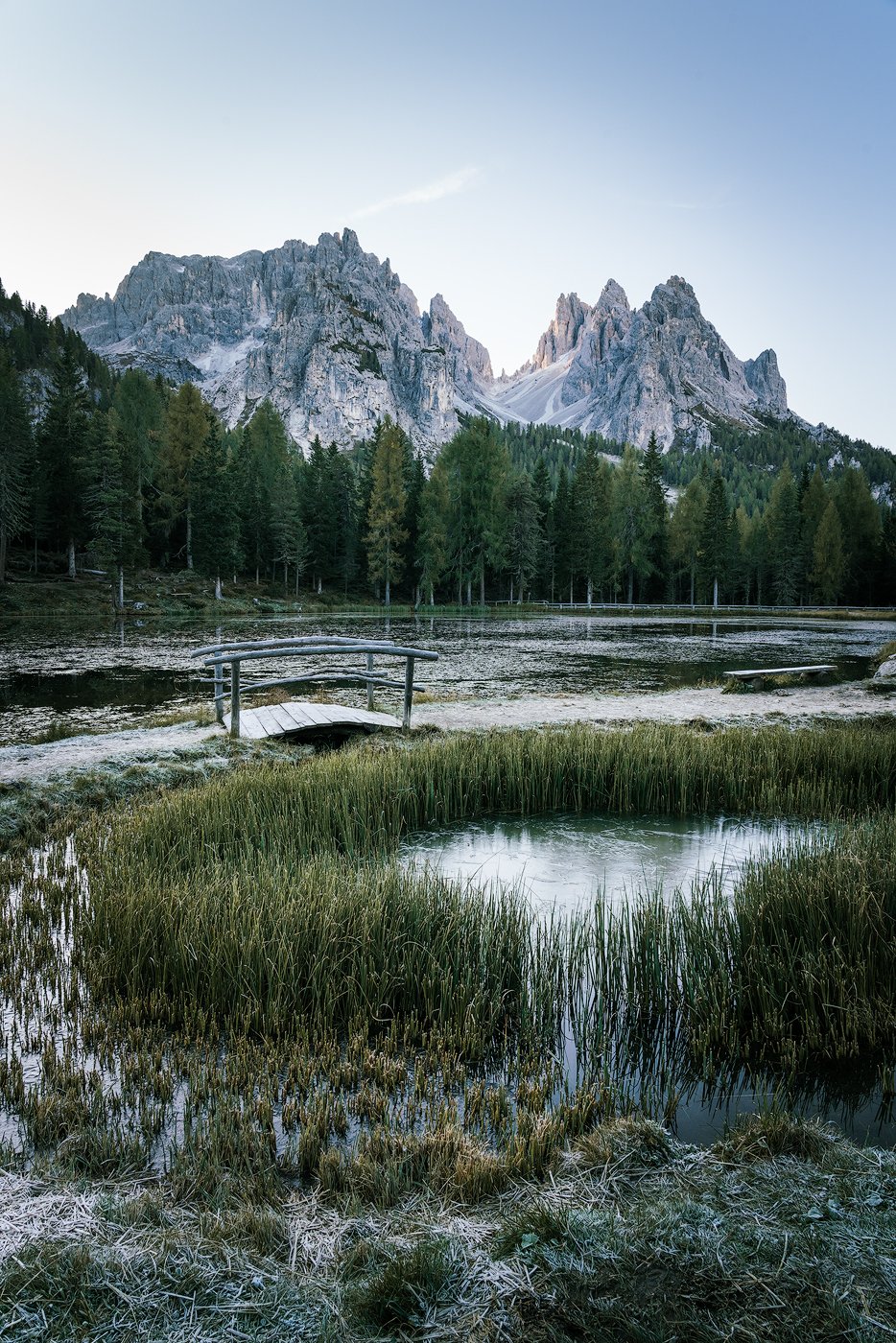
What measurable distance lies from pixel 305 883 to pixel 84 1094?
179 cm

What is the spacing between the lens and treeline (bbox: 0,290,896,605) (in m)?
50.1

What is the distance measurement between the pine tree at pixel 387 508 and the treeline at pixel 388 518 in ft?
0.53

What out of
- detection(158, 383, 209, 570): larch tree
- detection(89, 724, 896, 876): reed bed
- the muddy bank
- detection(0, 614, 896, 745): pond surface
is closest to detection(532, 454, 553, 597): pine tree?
detection(0, 614, 896, 745): pond surface

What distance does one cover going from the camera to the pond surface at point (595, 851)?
6023 mm

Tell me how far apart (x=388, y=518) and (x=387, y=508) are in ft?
2.96

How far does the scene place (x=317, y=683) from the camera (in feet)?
70.5

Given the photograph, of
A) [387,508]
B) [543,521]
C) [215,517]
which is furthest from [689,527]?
[215,517]

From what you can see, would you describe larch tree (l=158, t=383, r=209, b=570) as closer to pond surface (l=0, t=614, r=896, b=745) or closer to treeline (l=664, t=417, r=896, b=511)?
pond surface (l=0, t=614, r=896, b=745)

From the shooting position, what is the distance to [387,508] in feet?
201

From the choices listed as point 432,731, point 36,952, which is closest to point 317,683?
point 432,731

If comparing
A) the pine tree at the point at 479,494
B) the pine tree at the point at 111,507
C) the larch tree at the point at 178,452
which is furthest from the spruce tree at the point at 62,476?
the pine tree at the point at 479,494

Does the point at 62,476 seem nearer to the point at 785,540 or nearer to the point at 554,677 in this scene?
the point at 554,677

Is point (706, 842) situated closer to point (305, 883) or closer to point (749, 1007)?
point (749, 1007)

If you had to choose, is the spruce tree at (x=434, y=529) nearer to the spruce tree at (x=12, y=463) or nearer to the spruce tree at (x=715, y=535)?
the spruce tree at (x=715, y=535)
